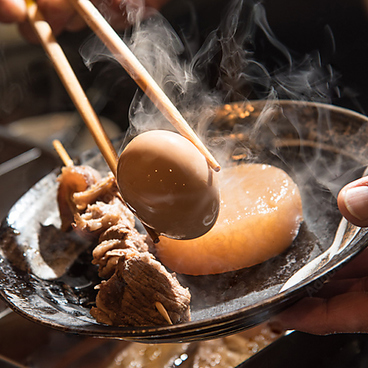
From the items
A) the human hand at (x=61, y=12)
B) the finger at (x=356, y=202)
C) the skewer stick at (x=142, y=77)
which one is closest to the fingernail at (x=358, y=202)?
the finger at (x=356, y=202)

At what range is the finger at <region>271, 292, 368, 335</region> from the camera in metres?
1.81

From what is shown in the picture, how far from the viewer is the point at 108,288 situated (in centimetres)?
174

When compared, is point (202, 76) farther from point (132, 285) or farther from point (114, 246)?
point (132, 285)

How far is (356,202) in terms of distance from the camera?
1636 millimetres

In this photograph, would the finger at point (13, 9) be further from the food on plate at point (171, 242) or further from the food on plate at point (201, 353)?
the food on plate at point (201, 353)

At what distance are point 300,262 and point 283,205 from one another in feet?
1.07

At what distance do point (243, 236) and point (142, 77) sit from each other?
0.96m

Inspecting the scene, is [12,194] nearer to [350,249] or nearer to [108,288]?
[108,288]

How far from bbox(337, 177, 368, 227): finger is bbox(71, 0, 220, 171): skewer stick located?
579 mm

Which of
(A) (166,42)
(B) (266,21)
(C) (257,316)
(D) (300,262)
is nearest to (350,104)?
(B) (266,21)

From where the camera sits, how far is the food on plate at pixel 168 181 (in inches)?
59.7

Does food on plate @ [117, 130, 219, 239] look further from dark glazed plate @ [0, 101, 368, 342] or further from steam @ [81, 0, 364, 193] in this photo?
steam @ [81, 0, 364, 193]

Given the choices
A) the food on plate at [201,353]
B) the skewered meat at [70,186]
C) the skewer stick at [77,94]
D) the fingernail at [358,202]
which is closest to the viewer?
the fingernail at [358,202]

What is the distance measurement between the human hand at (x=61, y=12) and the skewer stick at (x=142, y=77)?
56 centimetres
